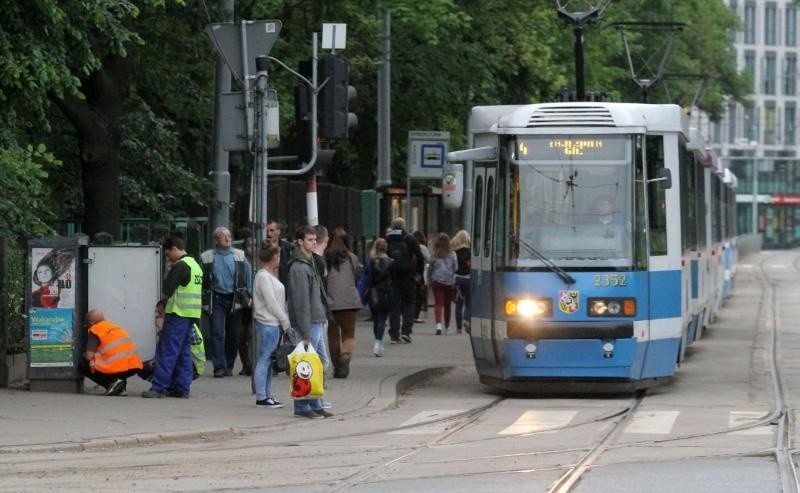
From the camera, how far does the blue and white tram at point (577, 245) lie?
57.0 feet

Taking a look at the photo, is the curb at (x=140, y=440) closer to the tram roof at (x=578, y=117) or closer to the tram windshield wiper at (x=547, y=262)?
the tram windshield wiper at (x=547, y=262)

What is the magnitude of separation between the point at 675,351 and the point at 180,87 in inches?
468

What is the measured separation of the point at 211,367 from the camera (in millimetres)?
20844

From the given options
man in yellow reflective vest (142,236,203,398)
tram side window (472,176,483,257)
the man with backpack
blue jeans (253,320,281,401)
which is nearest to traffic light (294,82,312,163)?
man in yellow reflective vest (142,236,203,398)

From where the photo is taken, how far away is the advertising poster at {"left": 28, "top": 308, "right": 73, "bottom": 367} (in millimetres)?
16531

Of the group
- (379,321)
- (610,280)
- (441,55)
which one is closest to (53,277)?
(610,280)

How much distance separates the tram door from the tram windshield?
312mm

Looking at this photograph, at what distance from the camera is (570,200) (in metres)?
17.5

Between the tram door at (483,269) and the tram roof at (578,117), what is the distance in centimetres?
49

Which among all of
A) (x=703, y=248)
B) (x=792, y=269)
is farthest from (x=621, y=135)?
(x=792, y=269)

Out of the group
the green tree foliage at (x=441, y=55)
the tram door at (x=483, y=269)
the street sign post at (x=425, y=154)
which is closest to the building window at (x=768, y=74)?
the green tree foliage at (x=441, y=55)

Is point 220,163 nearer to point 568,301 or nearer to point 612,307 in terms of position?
point 568,301

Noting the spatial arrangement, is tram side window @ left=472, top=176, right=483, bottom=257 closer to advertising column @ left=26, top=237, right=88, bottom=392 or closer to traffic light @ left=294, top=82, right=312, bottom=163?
traffic light @ left=294, top=82, right=312, bottom=163

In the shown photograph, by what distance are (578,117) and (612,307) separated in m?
1.83
